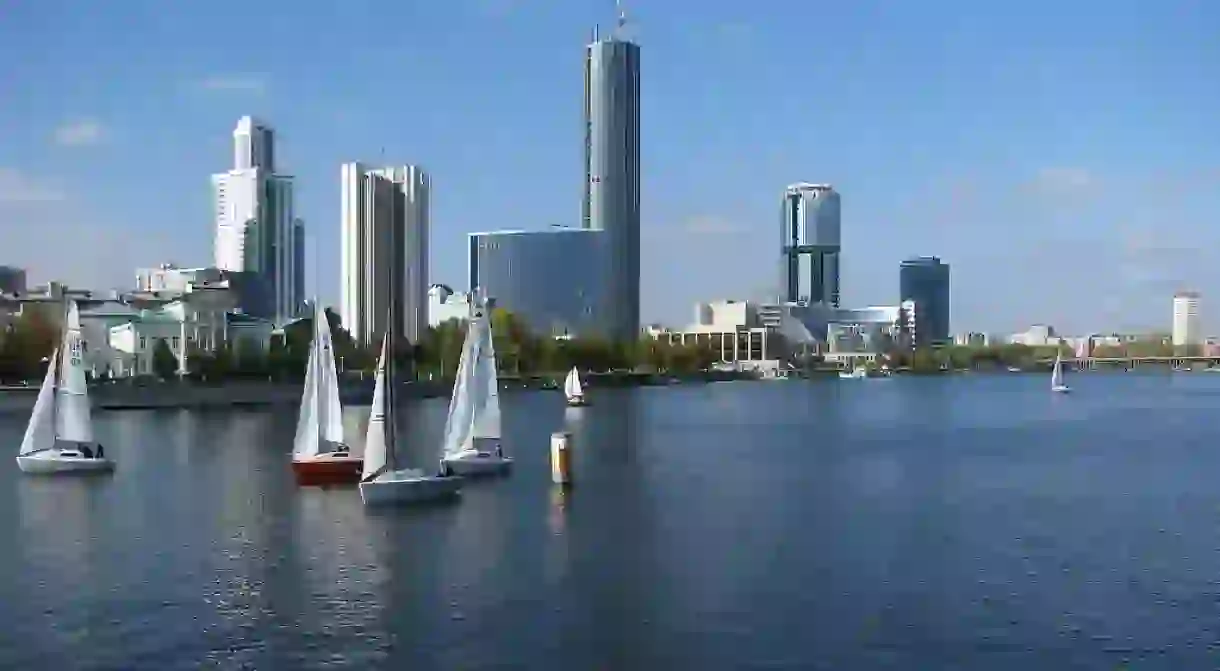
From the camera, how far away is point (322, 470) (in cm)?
4562

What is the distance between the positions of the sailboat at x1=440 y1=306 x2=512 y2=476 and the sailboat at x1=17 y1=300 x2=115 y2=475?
1305cm

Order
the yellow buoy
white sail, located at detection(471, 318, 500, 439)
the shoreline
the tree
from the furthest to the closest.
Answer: the tree, the shoreline, white sail, located at detection(471, 318, 500, 439), the yellow buoy

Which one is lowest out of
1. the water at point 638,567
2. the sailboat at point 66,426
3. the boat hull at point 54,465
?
the water at point 638,567

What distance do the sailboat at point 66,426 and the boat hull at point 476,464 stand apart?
43.8 feet

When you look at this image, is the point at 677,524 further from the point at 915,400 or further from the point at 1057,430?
the point at 915,400

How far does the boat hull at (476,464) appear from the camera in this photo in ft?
153

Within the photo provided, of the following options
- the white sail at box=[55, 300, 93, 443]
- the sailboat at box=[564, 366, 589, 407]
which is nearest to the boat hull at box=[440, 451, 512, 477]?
the white sail at box=[55, 300, 93, 443]

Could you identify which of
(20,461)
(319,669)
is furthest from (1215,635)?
(20,461)

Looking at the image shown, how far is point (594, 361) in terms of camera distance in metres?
180

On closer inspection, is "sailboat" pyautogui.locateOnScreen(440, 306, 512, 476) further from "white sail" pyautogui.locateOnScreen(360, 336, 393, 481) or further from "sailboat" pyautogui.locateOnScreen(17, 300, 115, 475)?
"sailboat" pyautogui.locateOnScreen(17, 300, 115, 475)

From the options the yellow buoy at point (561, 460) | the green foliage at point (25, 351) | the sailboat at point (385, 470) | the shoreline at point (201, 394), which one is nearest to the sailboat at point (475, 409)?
the yellow buoy at point (561, 460)

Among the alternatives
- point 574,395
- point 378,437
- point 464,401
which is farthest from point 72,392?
point 574,395

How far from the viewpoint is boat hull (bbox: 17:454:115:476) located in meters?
50.3

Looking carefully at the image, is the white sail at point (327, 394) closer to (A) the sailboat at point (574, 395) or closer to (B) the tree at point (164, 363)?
(A) the sailboat at point (574, 395)
